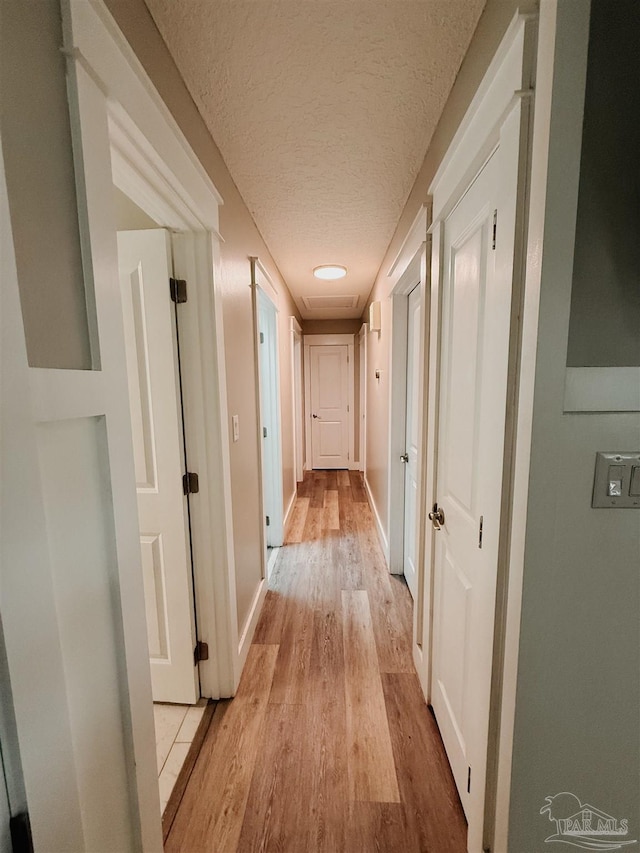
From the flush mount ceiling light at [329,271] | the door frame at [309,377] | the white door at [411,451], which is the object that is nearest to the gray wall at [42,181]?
the white door at [411,451]

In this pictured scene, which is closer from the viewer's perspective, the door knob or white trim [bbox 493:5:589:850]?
Result: white trim [bbox 493:5:589:850]

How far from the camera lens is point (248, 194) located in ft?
5.73

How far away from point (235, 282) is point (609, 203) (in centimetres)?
145

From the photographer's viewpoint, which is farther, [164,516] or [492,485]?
[164,516]

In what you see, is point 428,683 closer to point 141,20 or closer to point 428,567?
point 428,567

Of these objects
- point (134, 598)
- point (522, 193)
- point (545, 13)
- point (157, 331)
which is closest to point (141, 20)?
point (157, 331)

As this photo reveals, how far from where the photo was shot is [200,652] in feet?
4.94

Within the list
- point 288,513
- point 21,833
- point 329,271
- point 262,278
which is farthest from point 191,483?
point 288,513

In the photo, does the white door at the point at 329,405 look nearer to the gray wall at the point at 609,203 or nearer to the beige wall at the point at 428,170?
the beige wall at the point at 428,170

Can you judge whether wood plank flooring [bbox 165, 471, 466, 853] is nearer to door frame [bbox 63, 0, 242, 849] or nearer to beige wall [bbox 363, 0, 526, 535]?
door frame [bbox 63, 0, 242, 849]

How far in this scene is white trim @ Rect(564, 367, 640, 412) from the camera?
0.71m

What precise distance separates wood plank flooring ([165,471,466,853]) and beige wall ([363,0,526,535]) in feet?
3.67

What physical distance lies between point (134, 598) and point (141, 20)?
144 cm

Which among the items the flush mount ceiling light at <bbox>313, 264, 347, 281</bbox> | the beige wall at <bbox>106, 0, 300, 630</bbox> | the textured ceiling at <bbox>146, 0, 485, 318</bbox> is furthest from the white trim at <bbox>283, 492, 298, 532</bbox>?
the textured ceiling at <bbox>146, 0, 485, 318</bbox>
